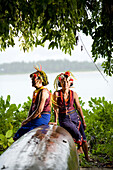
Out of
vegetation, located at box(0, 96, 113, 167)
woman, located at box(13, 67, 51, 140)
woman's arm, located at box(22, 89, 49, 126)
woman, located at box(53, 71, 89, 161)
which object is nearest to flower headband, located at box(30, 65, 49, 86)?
woman, located at box(13, 67, 51, 140)

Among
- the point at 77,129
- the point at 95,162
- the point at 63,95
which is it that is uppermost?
the point at 63,95

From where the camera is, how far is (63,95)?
3949mm

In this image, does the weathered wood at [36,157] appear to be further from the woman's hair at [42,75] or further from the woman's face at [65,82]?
the woman's face at [65,82]

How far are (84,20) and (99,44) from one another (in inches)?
30.1

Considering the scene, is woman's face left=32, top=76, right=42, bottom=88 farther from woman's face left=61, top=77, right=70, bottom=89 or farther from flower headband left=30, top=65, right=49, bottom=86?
woman's face left=61, top=77, right=70, bottom=89

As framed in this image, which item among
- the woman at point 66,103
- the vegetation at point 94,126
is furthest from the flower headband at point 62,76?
the vegetation at point 94,126

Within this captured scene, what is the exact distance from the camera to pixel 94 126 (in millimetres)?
6375

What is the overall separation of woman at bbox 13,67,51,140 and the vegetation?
5.36 ft

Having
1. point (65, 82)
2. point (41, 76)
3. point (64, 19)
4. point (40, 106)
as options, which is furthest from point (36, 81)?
point (64, 19)

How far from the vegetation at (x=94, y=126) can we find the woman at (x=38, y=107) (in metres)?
1.63

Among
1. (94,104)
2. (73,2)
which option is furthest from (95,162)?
(73,2)

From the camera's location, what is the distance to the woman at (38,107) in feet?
10.1

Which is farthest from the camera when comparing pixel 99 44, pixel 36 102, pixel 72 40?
pixel 72 40

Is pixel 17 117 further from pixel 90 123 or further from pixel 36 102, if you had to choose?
pixel 36 102
